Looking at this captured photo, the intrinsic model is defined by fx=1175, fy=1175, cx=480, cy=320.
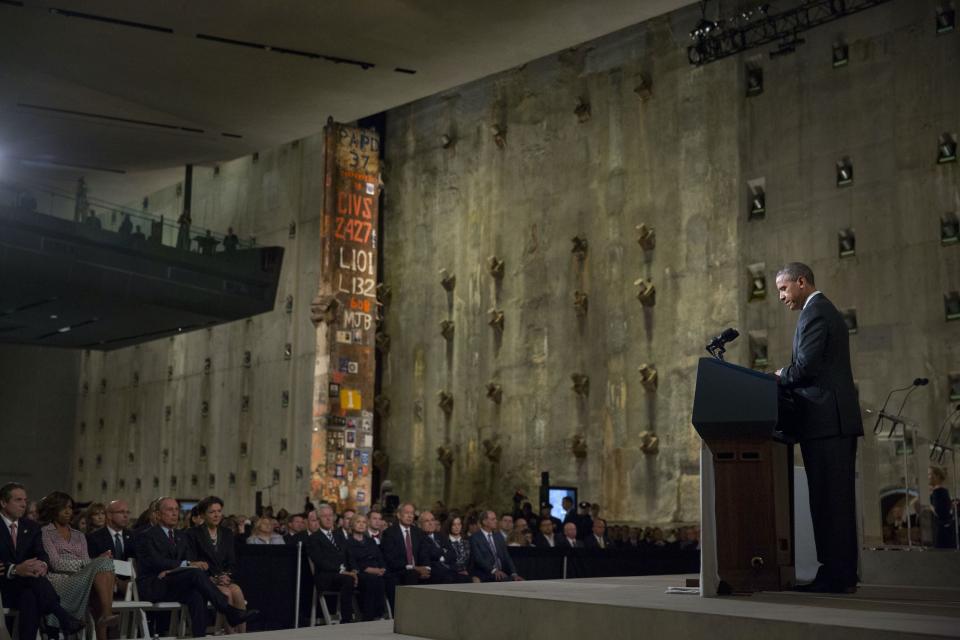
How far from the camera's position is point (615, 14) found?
1698cm

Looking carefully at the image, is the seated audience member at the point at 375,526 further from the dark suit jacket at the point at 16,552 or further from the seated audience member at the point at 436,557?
the dark suit jacket at the point at 16,552

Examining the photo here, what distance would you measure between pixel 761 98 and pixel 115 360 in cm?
2037

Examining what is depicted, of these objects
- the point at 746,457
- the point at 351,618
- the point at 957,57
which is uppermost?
the point at 957,57

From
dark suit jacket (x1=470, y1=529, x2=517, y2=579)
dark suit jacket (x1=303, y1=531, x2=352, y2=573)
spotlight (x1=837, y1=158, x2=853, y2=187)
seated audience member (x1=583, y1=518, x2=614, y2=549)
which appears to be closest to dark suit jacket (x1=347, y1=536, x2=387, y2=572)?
dark suit jacket (x1=303, y1=531, x2=352, y2=573)

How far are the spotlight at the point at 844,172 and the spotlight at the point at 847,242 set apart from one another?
2.57ft

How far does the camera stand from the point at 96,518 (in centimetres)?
1066

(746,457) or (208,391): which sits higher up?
(208,391)

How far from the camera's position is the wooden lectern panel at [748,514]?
448 cm

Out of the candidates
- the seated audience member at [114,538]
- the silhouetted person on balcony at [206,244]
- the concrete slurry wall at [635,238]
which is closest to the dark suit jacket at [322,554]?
the seated audience member at [114,538]

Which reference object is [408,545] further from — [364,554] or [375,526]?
[375,526]

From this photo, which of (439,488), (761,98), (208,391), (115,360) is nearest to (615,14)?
(761,98)

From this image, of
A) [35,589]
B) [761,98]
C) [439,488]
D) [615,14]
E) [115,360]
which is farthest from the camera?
[115,360]

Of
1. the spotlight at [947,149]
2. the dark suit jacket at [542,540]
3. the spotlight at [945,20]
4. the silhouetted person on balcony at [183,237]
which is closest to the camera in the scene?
the dark suit jacket at [542,540]

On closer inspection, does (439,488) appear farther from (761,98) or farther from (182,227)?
(761,98)
